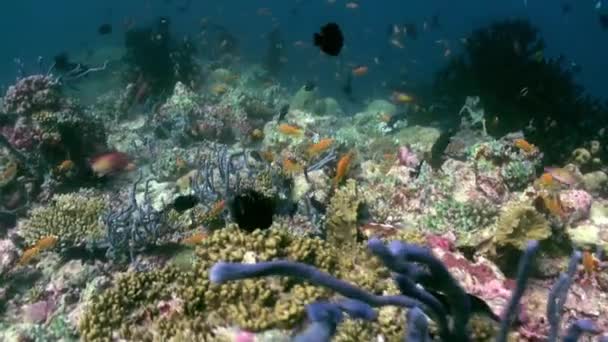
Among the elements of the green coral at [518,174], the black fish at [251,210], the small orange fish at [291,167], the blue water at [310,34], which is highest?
the blue water at [310,34]

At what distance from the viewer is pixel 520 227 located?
570 cm

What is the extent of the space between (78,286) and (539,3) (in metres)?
177

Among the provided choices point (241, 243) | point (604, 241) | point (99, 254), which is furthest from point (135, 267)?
point (604, 241)

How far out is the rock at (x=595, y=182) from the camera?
8.51 metres

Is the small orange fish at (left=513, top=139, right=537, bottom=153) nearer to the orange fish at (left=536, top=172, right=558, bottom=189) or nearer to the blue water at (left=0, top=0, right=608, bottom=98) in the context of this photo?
the orange fish at (left=536, top=172, right=558, bottom=189)

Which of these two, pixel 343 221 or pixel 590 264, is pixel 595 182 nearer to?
pixel 590 264

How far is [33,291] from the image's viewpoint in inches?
244

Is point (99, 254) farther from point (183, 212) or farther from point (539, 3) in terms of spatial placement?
point (539, 3)

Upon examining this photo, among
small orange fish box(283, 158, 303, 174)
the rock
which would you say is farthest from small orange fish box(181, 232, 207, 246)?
the rock

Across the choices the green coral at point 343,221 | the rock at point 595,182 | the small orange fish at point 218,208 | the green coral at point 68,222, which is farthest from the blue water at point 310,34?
the green coral at point 68,222

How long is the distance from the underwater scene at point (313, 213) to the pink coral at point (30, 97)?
0.04 m

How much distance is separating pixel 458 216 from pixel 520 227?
99 centimetres

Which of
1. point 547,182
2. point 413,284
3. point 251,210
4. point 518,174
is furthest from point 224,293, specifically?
point 518,174

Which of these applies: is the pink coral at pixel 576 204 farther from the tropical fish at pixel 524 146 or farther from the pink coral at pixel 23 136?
the pink coral at pixel 23 136
